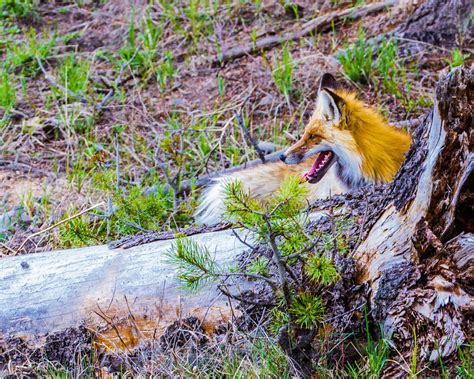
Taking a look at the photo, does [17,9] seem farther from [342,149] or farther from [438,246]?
[438,246]

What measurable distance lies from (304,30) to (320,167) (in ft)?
8.53

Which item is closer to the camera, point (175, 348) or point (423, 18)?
point (175, 348)

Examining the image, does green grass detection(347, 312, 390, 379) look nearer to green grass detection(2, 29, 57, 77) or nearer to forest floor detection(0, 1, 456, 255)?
forest floor detection(0, 1, 456, 255)

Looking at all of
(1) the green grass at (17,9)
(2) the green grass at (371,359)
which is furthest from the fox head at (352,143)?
(1) the green grass at (17,9)

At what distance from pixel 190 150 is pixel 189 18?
2073mm

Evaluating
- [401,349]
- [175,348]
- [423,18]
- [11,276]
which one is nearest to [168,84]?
[423,18]

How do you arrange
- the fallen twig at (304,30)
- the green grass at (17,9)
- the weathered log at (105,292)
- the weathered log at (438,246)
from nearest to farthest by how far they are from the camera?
the weathered log at (438,246) → the weathered log at (105,292) → the fallen twig at (304,30) → the green grass at (17,9)

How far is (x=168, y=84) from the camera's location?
23.4 feet

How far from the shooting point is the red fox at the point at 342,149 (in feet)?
16.0

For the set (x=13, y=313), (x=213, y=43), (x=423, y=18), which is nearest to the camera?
(x=13, y=313)

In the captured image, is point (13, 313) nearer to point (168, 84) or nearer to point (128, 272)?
point (128, 272)

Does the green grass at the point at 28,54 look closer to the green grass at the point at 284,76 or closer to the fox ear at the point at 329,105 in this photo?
the green grass at the point at 284,76

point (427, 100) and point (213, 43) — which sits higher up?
point (213, 43)

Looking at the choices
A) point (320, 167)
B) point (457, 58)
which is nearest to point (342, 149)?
point (320, 167)
